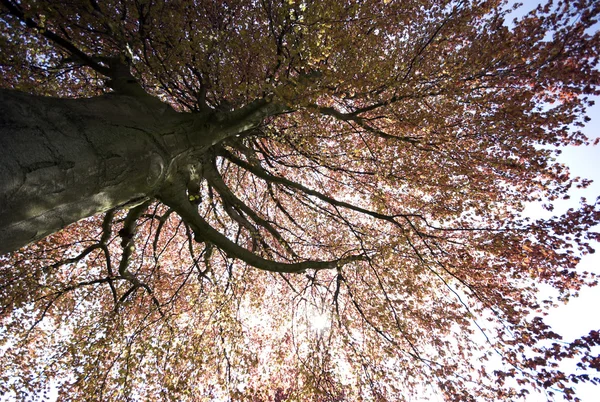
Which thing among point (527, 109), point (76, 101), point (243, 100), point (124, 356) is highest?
point (243, 100)

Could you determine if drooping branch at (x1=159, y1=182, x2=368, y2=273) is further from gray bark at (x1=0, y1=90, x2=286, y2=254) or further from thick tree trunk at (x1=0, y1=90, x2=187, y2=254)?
thick tree trunk at (x1=0, y1=90, x2=187, y2=254)

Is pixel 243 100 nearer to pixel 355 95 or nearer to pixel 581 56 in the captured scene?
pixel 355 95

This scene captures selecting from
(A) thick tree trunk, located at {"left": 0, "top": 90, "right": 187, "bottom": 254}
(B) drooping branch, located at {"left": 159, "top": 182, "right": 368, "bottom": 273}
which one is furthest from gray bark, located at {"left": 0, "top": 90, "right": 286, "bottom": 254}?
(B) drooping branch, located at {"left": 159, "top": 182, "right": 368, "bottom": 273}

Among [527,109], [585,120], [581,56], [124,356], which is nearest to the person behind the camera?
[581,56]

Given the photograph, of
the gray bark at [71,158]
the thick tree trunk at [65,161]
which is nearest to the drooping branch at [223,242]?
the gray bark at [71,158]

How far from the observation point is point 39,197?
5.98 feet

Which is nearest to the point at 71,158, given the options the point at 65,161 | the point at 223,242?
the point at 65,161

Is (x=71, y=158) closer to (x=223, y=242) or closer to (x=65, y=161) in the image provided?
(x=65, y=161)

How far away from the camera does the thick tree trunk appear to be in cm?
171

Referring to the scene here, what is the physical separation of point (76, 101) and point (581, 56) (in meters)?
5.91

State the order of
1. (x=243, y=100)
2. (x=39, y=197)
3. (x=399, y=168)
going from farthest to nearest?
(x=399, y=168) → (x=243, y=100) → (x=39, y=197)

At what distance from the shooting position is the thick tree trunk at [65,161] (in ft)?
5.60

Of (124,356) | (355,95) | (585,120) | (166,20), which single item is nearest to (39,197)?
(166,20)

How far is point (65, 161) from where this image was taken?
1.96 metres
